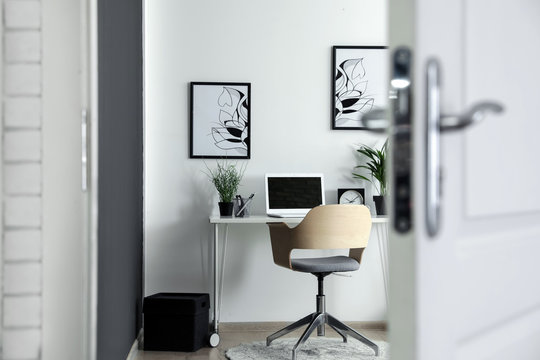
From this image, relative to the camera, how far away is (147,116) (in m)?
4.19

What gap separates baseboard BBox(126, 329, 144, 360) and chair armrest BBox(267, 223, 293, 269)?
96 cm

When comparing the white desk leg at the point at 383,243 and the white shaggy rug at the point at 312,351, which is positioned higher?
the white desk leg at the point at 383,243

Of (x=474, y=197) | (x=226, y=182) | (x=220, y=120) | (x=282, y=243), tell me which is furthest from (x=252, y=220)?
(x=474, y=197)

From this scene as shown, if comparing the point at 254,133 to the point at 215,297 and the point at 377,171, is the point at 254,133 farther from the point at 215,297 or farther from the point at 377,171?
the point at 215,297

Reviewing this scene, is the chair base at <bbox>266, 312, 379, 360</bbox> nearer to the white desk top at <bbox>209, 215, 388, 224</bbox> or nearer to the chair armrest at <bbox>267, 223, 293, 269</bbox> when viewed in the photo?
the chair armrest at <bbox>267, 223, 293, 269</bbox>

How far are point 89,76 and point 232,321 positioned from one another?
2.59m

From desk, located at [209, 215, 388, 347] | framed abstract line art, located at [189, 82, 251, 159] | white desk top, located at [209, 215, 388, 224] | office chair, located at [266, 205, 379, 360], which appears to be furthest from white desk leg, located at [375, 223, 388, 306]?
framed abstract line art, located at [189, 82, 251, 159]

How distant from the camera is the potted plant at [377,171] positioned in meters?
4.11

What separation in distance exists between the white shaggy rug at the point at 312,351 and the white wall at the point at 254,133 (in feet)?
1.63

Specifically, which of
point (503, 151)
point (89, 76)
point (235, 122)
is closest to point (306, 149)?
point (235, 122)

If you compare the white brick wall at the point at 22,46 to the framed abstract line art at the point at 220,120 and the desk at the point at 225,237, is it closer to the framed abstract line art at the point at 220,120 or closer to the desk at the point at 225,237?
the desk at the point at 225,237

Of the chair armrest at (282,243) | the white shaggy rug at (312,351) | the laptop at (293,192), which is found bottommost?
the white shaggy rug at (312,351)

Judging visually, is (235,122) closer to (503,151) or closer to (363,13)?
(363,13)

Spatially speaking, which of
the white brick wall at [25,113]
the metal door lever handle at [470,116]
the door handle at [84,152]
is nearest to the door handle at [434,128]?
the metal door lever handle at [470,116]
